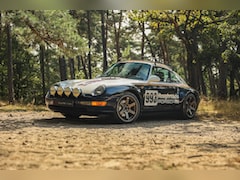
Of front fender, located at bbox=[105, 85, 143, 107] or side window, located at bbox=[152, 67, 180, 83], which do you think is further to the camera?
side window, located at bbox=[152, 67, 180, 83]

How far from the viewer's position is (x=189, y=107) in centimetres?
305

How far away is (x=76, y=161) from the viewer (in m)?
1.53

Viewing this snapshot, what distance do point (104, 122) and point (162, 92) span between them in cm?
55

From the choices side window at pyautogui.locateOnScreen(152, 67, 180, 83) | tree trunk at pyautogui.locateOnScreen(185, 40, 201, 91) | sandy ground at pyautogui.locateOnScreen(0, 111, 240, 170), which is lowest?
sandy ground at pyautogui.locateOnScreen(0, 111, 240, 170)

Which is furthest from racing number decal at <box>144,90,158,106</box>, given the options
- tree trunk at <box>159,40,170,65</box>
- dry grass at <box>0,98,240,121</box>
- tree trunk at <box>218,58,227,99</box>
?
tree trunk at <box>159,40,170,65</box>

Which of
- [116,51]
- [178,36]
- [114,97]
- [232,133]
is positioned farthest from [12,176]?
[178,36]

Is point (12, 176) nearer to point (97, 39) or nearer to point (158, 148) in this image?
point (158, 148)

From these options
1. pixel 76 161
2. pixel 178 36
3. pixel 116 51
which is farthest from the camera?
pixel 178 36

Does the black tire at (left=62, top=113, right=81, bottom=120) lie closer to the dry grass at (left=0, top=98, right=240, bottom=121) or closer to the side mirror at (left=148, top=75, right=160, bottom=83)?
the dry grass at (left=0, top=98, right=240, bottom=121)

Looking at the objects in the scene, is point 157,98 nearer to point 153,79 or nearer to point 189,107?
point 153,79

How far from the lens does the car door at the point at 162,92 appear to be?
270 centimetres

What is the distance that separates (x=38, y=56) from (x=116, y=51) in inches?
35.6

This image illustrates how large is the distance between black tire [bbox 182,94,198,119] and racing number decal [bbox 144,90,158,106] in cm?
34

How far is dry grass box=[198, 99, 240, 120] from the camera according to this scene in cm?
329
